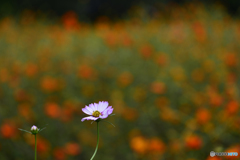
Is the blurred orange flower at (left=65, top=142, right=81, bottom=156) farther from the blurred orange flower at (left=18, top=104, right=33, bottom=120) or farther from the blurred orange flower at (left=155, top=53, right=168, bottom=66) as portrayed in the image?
the blurred orange flower at (left=155, top=53, right=168, bottom=66)

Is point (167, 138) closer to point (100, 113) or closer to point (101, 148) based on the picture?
point (101, 148)

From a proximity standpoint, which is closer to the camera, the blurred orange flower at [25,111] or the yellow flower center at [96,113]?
the yellow flower center at [96,113]

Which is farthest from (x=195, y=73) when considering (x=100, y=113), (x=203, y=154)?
(x=100, y=113)

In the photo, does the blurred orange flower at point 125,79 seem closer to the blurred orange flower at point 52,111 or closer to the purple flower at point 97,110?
the blurred orange flower at point 52,111

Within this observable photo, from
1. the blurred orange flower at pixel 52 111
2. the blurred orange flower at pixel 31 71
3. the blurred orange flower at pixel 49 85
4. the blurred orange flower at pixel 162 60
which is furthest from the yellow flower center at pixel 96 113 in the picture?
the blurred orange flower at pixel 162 60

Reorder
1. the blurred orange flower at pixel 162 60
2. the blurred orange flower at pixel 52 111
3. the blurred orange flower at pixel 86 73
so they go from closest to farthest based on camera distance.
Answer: the blurred orange flower at pixel 52 111 → the blurred orange flower at pixel 86 73 → the blurred orange flower at pixel 162 60

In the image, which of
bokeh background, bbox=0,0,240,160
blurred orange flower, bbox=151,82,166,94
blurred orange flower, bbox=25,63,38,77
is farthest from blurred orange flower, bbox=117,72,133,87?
blurred orange flower, bbox=25,63,38,77

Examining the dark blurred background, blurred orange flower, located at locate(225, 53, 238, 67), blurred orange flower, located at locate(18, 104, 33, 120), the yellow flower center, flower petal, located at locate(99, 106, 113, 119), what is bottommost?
flower petal, located at locate(99, 106, 113, 119)

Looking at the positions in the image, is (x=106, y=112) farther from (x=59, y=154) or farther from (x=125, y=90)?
(x=125, y=90)

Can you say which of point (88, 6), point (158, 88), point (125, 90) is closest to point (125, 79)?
point (125, 90)
